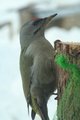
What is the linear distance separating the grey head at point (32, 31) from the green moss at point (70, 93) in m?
1.38

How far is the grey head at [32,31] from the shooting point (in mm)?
4453

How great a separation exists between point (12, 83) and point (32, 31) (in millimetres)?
3292

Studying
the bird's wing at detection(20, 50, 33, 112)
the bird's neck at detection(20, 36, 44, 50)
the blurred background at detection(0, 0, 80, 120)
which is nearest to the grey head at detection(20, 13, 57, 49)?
the bird's neck at detection(20, 36, 44, 50)

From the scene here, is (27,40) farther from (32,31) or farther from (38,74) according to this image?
(38,74)

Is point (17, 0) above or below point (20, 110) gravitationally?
above

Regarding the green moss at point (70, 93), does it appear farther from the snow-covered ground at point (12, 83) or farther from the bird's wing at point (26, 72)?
the snow-covered ground at point (12, 83)

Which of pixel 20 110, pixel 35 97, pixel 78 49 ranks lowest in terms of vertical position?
pixel 20 110

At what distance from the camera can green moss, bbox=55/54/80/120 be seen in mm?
2969

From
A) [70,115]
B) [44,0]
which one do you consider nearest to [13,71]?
[70,115]

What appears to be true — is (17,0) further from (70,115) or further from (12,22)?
(70,115)

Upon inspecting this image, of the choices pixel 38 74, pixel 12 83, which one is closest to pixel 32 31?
pixel 38 74

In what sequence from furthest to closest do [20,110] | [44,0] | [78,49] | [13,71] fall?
1. [44,0]
2. [13,71]
3. [20,110]
4. [78,49]

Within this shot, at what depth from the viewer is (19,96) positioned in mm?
7383

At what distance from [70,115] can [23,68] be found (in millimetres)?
1126
